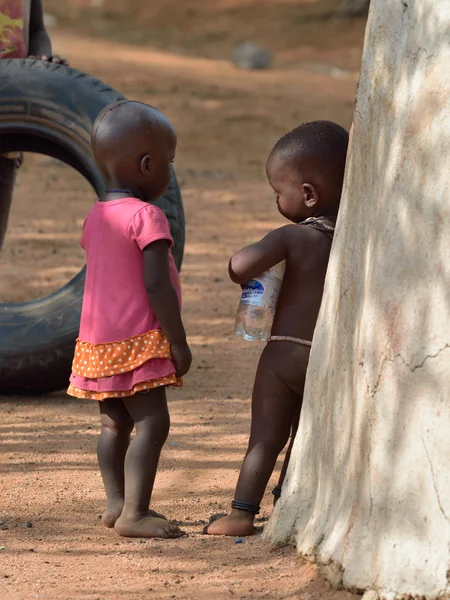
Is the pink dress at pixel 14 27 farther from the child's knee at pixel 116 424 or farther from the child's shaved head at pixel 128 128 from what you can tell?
the child's knee at pixel 116 424

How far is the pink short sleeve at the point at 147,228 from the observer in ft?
11.4

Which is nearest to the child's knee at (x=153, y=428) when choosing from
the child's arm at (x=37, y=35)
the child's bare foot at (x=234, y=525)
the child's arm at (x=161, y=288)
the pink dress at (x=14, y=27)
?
the child's arm at (x=161, y=288)

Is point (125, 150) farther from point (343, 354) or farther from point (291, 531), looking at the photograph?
point (291, 531)

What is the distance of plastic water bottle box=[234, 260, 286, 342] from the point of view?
11.6ft

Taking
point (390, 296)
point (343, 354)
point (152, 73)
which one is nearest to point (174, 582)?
point (343, 354)

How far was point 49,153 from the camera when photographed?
620 cm

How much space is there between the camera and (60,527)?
3.72 metres

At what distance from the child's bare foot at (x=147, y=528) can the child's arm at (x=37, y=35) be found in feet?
12.2

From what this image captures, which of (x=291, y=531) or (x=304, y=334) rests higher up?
(x=304, y=334)

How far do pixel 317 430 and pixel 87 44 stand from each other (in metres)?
17.4

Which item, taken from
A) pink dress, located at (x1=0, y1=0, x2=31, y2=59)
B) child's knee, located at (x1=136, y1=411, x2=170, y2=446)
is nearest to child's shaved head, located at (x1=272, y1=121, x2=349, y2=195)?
child's knee, located at (x1=136, y1=411, x2=170, y2=446)

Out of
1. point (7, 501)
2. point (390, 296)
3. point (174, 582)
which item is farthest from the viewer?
point (7, 501)

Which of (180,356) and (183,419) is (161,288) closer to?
(180,356)

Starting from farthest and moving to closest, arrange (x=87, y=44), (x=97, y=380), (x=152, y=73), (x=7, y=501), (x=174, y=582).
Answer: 1. (x=87, y=44)
2. (x=152, y=73)
3. (x=7, y=501)
4. (x=97, y=380)
5. (x=174, y=582)
